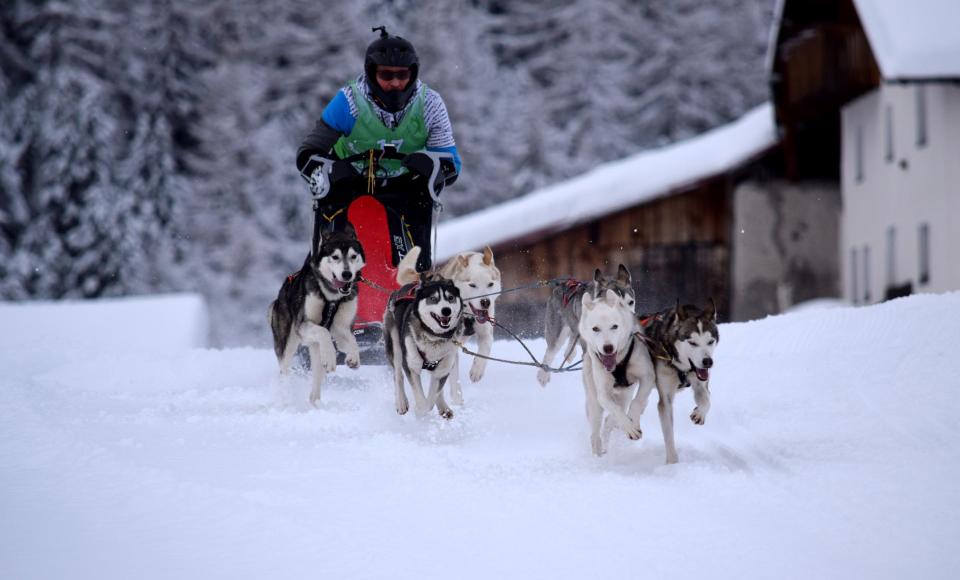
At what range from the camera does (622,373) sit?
6.21m

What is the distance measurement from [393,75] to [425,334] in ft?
6.30

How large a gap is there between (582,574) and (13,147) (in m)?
28.4

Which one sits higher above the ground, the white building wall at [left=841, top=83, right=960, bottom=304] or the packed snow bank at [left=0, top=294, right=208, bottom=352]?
the white building wall at [left=841, top=83, right=960, bottom=304]

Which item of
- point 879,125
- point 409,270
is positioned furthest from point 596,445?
point 879,125

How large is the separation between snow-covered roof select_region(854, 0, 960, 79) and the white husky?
37.7 feet

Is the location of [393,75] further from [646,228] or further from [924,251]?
[646,228]

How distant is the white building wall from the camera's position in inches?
686

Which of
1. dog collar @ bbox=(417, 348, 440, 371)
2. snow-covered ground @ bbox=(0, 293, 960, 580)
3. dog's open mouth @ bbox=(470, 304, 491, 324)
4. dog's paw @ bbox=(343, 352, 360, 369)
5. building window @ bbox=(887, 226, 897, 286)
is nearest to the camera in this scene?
snow-covered ground @ bbox=(0, 293, 960, 580)

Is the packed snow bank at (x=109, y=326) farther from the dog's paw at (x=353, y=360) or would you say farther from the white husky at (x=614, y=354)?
the white husky at (x=614, y=354)

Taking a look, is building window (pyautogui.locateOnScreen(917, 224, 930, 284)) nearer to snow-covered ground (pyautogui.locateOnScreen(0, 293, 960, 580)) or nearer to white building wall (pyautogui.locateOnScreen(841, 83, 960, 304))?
white building wall (pyautogui.locateOnScreen(841, 83, 960, 304))

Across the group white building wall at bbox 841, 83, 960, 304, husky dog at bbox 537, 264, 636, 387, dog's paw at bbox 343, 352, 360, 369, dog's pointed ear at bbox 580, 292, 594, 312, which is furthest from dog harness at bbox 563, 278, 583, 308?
white building wall at bbox 841, 83, 960, 304

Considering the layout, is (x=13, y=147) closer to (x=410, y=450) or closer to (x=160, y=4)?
(x=160, y=4)

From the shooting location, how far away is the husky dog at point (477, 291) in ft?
24.9

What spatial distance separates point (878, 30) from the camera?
17.5 metres
